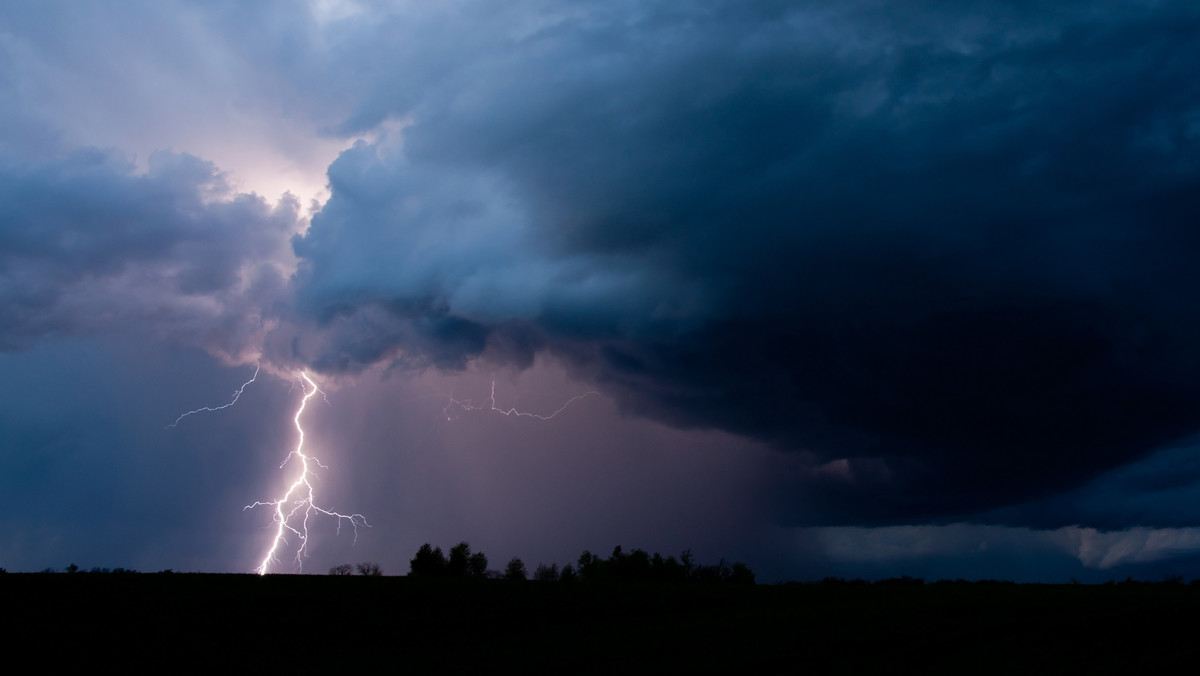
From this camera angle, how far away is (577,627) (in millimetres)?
36281

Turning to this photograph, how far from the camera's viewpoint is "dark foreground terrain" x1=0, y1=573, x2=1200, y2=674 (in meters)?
26.0

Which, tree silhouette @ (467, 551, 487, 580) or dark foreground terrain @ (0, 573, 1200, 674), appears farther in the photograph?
tree silhouette @ (467, 551, 487, 580)

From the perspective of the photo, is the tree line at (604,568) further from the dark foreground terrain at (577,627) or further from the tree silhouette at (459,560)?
the dark foreground terrain at (577,627)

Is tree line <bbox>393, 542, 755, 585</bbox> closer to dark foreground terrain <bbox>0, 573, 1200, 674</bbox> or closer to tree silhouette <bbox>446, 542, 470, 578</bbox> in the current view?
tree silhouette <bbox>446, 542, 470, 578</bbox>

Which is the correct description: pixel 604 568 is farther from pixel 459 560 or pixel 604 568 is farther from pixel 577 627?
pixel 577 627

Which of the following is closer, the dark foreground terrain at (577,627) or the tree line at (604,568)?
the dark foreground terrain at (577,627)

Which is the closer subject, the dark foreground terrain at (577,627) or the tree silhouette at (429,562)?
the dark foreground terrain at (577,627)

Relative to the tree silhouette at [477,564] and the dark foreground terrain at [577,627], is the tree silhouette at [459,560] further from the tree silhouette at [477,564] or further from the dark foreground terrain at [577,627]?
the dark foreground terrain at [577,627]

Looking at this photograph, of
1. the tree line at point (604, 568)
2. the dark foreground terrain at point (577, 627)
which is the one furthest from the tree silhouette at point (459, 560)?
the dark foreground terrain at point (577, 627)

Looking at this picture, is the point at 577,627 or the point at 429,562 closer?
the point at 577,627

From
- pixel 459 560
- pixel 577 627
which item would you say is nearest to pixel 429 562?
pixel 459 560

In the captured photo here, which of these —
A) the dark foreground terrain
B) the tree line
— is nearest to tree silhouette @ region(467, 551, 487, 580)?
the tree line

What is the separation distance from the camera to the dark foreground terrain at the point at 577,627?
25984mm

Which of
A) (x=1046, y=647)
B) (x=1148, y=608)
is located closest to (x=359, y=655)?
(x=1046, y=647)
